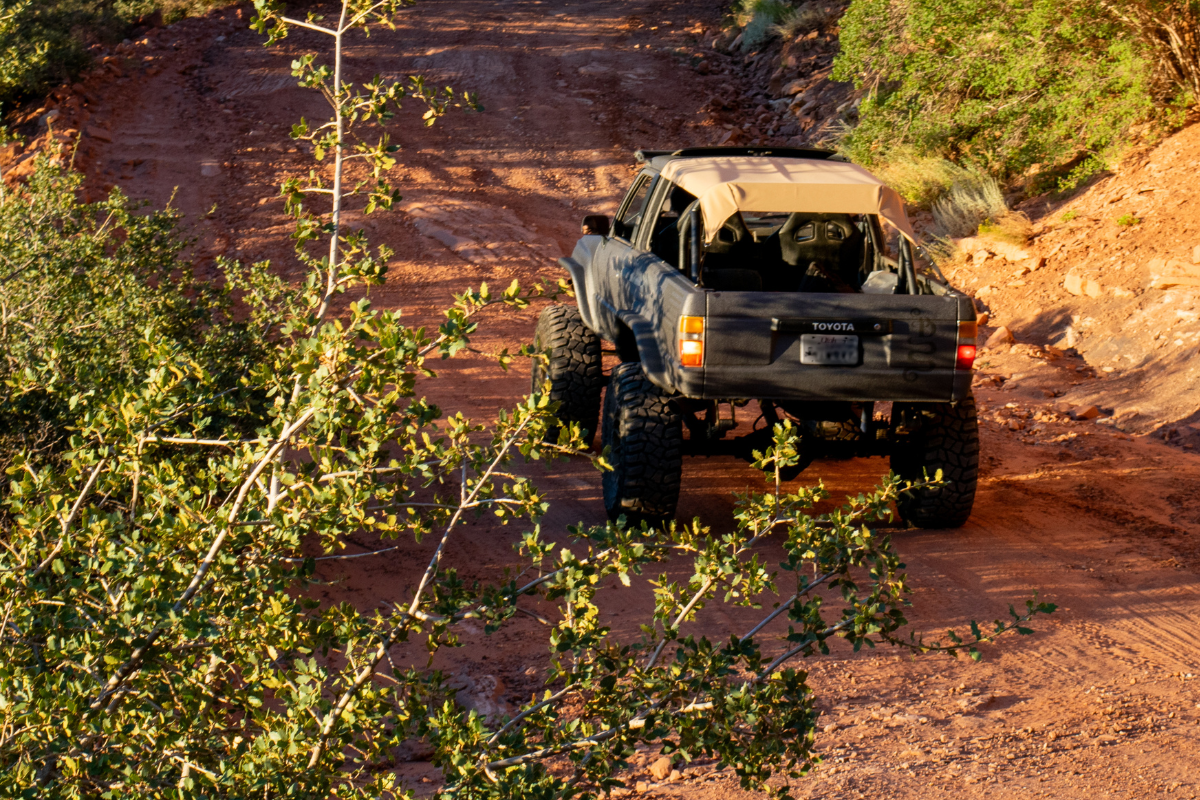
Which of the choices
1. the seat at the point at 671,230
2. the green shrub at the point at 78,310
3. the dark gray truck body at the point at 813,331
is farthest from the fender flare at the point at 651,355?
the green shrub at the point at 78,310

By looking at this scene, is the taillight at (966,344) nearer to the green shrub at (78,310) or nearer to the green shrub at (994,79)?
the green shrub at (78,310)

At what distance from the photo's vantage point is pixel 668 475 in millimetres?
5211

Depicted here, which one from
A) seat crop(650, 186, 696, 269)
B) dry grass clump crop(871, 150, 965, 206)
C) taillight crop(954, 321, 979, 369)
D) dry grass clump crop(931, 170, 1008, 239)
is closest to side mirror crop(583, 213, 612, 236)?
seat crop(650, 186, 696, 269)

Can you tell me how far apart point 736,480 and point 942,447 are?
152 centimetres

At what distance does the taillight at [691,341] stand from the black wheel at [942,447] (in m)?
1.34

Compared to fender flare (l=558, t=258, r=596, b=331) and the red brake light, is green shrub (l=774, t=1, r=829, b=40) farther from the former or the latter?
the red brake light

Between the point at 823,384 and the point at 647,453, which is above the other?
the point at 823,384

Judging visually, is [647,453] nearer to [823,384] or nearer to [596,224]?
[823,384]

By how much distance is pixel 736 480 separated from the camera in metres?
6.64

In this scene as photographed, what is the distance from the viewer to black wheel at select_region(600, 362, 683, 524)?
17.1 ft

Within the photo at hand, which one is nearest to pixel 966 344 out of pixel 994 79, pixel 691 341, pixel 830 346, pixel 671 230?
pixel 830 346

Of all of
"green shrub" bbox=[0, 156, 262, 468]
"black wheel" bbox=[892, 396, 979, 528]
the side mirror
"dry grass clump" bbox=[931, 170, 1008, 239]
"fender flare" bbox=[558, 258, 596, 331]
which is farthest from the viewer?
"dry grass clump" bbox=[931, 170, 1008, 239]

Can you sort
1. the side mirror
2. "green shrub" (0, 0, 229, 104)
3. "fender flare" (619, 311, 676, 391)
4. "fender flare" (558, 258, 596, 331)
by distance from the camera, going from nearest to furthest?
1. "fender flare" (619, 311, 676, 391)
2. the side mirror
3. "fender flare" (558, 258, 596, 331)
4. "green shrub" (0, 0, 229, 104)

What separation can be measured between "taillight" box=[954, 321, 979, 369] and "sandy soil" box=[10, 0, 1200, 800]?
108 cm
